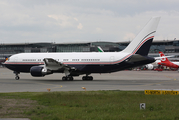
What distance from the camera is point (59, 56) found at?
33844 millimetres

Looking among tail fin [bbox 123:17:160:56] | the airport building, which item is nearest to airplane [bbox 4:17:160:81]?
tail fin [bbox 123:17:160:56]

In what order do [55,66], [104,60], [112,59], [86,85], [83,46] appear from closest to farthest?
[86,85]
[112,59]
[55,66]
[104,60]
[83,46]

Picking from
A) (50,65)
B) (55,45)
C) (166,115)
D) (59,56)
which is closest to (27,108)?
Result: (166,115)

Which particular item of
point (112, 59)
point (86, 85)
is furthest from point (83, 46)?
point (86, 85)

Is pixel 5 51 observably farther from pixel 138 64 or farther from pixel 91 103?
pixel 91 103

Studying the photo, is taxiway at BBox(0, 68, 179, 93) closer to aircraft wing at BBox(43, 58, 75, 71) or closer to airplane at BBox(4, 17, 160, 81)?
airplane at BBox(4, 17, 160, 81)

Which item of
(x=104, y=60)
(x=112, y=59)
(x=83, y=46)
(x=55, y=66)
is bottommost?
(x=55, y=66)

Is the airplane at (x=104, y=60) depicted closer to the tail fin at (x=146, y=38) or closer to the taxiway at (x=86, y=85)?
the tail fin at (x=146, y=38)

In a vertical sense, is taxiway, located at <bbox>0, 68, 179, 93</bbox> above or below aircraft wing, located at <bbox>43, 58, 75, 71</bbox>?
below

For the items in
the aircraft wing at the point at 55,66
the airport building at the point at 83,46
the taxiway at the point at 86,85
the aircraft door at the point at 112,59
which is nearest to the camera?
the taxiway at the point at 86,85

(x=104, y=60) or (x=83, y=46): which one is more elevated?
(x=83, y=46)

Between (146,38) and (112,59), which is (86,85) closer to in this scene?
(112,59)

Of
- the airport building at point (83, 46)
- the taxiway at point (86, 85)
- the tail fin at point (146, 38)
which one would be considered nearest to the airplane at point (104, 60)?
the tail fin at point (146, 38)

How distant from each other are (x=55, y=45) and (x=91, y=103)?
107 metres
